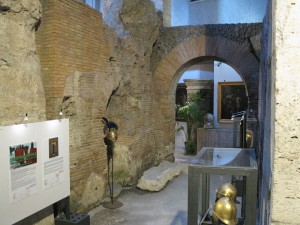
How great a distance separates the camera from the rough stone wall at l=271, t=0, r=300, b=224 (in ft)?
6.09

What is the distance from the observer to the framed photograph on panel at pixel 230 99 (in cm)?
1462

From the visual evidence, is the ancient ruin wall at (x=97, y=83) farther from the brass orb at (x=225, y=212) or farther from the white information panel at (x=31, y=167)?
the brass orb at (x=225, y=212)

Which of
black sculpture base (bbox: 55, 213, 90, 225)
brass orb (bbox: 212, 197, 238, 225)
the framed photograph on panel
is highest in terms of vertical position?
the framed photograph on panel

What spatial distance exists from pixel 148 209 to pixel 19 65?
3.44m

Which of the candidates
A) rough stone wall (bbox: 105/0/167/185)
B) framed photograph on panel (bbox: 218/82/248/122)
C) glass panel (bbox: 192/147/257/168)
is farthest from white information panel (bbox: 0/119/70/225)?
framed photograph on panel (bbox: 218/82/248/122)

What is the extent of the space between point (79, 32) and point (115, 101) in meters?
2.22

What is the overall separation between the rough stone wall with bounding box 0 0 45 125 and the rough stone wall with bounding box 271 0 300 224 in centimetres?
332

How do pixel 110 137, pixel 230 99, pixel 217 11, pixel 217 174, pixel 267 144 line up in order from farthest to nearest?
pixel 230 99, pixel 217 11, pixel 110 137, pixel 217 174, pixel 267 144

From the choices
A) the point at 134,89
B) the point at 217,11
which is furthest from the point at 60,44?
the point at 217,11

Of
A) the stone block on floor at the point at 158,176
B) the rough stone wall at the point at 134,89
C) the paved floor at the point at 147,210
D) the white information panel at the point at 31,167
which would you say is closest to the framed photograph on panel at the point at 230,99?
the rough stone wall at the point at 134,89

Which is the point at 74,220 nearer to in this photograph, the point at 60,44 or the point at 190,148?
the point at 60,44

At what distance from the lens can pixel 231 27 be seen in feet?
28.0

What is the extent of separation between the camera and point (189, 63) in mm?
9289

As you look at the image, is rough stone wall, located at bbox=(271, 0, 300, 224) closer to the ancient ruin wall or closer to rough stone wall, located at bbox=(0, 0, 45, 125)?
rough stone wall, located at bbox=(0, 0, 45, 125)
